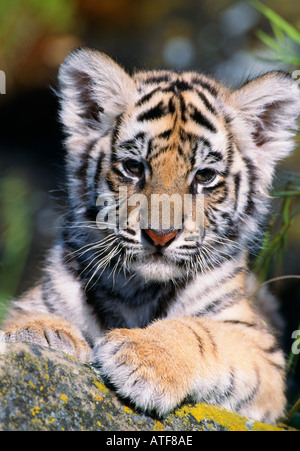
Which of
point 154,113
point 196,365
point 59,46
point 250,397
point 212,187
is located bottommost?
point 250,397

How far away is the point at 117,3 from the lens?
735 cm

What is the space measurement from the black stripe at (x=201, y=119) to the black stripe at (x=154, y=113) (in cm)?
14

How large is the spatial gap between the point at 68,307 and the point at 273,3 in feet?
17.9

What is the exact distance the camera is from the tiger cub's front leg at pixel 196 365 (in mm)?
1884

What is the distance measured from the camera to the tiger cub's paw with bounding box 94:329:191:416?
6.11ft

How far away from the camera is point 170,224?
2.25 meters

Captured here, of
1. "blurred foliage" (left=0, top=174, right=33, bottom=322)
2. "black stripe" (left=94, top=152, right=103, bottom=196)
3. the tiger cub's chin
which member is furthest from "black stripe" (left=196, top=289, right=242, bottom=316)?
"blurred foliage" (left=0, top=174, right=33, bottom=322)

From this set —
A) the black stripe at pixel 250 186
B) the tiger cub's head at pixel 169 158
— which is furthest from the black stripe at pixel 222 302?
the black stripe at pixel 250 186

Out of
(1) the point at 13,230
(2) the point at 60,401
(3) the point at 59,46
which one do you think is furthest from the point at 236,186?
(3) the point at 59,46

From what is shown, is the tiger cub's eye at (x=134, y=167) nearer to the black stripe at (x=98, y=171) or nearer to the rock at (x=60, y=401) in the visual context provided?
the black stripe at (x=98, y=171)

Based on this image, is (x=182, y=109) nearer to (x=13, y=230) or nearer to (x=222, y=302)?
(x=222, y=302)

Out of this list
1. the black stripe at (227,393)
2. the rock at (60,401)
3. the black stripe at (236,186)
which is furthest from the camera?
the black stripe at (236,186)

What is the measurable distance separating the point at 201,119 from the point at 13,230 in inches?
115

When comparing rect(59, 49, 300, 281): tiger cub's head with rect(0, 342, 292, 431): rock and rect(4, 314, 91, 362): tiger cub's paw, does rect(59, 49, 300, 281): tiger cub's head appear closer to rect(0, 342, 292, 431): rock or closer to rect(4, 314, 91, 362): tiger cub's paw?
rect(4, 314, 91, 362): tiger cub's paw
